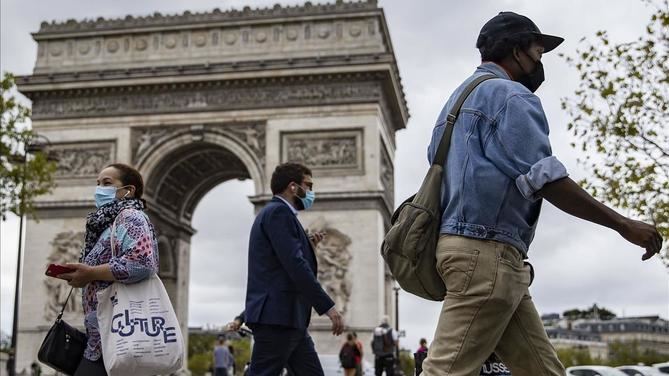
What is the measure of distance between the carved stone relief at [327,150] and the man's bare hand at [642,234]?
972 inches

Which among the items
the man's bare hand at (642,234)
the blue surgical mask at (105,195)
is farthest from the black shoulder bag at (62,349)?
the man's bare hand at (642,234)

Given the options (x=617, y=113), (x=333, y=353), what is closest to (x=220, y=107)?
(x=333, y=353)

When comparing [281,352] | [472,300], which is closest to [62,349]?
[281,352]

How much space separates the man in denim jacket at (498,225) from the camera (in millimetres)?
3359

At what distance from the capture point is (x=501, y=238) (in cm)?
349

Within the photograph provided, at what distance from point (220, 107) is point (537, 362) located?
26.4m

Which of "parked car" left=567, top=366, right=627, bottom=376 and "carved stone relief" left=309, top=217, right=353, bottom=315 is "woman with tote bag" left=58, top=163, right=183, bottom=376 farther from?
"carved stone relief" left=309, top=217, right=353, bottom=315

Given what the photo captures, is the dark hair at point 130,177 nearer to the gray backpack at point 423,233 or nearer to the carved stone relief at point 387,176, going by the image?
the gray backpack at point 423,233

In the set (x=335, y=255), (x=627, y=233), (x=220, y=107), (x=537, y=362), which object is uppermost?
(x=220, y=107)

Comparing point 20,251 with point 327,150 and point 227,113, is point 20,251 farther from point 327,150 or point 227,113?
point 327,150

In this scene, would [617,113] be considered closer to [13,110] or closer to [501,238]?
[501,238]

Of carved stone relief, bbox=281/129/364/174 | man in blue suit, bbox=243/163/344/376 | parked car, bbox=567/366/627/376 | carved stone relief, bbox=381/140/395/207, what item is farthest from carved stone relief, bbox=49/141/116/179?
man in blue suit, bbox=243/163/344/376

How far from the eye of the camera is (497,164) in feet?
11.6

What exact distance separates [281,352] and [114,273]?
5.07ft
